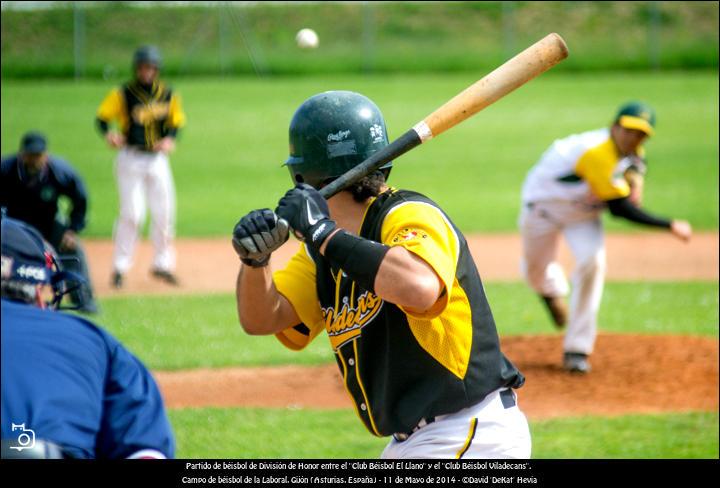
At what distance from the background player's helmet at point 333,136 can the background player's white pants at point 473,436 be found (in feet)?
3.05

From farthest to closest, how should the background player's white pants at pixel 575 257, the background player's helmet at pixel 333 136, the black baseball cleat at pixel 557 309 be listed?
the black baseball cleat at pixel 557 309
the background player's white pants at pixel 575 257
the background player's helmet at pixel 333 136

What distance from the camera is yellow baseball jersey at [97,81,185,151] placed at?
12734 millimetres

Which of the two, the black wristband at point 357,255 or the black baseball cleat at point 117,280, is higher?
the black wristband at point 357,255

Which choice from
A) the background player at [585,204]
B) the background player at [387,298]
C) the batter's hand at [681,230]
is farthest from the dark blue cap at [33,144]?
the background player at [387,298]

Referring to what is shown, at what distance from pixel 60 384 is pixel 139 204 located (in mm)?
10518

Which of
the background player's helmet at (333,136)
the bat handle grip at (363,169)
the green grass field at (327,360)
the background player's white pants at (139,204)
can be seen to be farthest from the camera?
the background player's white pants at (139,204)

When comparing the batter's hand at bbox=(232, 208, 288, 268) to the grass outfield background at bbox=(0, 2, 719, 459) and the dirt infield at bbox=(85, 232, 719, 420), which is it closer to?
the grass outfield background at bbox=(0, 2, 719, 459)

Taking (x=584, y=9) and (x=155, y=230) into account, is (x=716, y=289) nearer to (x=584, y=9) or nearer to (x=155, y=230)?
(x=155, y=230)

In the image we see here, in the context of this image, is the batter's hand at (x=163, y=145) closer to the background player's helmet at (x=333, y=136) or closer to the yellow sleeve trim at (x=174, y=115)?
the yellow sleeve trim at (x=174, y=115)

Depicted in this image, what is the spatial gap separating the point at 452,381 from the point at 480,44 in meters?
31.7

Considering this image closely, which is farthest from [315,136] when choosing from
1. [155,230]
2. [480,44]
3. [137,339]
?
[480,44]

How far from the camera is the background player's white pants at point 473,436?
3.53 metres

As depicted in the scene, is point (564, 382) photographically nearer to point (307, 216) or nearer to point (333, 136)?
point (333, 136)

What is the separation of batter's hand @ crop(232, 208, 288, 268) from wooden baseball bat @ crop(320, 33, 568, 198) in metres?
0.32
